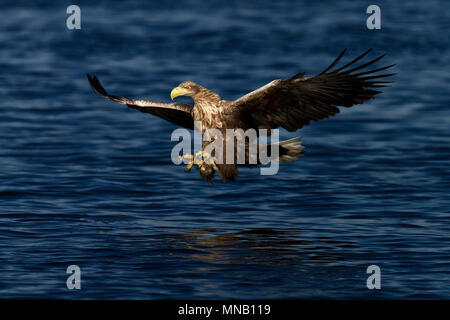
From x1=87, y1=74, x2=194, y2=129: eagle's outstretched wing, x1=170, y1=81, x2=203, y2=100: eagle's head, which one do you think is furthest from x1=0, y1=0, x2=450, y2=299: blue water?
x1=170, y1=81, x2=203, y2=100: eagle's head

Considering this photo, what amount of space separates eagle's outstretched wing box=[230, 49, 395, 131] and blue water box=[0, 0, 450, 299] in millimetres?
1450

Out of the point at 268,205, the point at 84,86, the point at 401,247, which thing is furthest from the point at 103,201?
the point at 84,86

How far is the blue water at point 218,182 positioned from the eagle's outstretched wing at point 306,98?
4.76ft

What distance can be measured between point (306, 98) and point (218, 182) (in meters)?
3.56

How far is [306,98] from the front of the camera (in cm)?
929

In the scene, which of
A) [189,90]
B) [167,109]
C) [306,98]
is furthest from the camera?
[167,109]

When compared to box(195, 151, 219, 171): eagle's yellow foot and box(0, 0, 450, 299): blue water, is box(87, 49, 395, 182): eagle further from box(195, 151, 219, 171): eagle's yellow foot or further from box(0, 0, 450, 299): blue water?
box(0, 0, 450, 299): blue water

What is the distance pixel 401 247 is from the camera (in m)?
9.59

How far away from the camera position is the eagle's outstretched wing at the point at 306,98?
9.12m

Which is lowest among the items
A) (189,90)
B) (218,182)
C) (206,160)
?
(218,182)

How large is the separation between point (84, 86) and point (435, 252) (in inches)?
481

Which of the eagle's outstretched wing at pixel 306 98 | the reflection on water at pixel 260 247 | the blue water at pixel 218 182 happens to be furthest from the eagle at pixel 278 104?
the blue water at pixel 218 182

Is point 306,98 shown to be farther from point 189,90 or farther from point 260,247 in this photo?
point 260,247

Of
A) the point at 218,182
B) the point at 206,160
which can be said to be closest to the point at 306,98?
the point at 206,160
